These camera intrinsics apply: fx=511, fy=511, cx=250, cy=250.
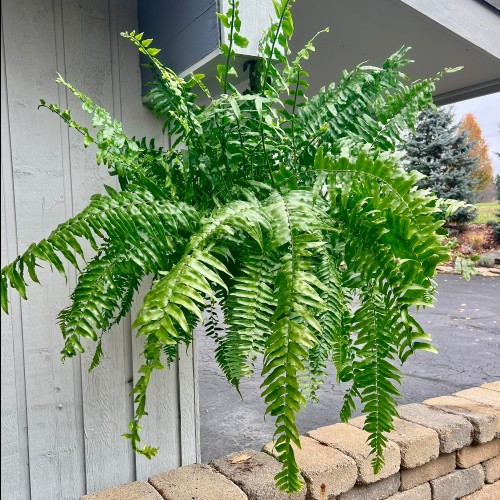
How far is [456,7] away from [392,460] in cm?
141

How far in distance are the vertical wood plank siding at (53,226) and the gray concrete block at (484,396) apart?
49.9 inches

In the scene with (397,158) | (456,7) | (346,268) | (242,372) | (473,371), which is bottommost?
(473,371)

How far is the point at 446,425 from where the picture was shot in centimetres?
172

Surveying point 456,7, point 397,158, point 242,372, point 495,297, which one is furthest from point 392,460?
point 495,297

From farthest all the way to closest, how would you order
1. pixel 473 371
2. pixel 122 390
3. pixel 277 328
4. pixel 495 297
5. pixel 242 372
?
pixel 495 297, pixel 473 371, pixel 122 390, pixel 242 372, pixel 277 328

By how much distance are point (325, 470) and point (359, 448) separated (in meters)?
0.17

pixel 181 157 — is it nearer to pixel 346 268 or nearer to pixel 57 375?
pixel 346 268

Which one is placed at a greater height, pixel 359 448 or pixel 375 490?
pixel 359 448

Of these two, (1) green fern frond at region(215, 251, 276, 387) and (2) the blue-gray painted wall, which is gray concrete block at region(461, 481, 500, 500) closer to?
(1) green fern frond at region(215, 251, 276, 387)

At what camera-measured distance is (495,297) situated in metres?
6.62

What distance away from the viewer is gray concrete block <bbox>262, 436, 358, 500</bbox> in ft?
4.45

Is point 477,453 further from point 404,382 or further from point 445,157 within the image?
point 445,157

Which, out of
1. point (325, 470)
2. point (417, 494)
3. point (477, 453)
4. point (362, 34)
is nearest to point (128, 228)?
point (325, 470)

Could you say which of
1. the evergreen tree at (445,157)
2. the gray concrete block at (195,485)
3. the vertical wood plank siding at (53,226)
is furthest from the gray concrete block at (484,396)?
the evergreen tree at (445,157)
